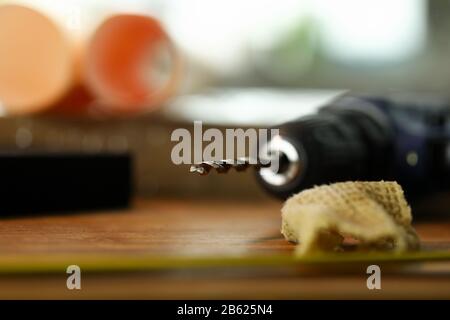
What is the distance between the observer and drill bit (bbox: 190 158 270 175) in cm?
45

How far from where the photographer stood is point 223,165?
1.53ft

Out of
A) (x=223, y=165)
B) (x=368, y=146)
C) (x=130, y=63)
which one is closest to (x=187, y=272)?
(x=223, y=165)

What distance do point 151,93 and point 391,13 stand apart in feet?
1.62

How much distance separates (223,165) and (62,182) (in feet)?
0.69

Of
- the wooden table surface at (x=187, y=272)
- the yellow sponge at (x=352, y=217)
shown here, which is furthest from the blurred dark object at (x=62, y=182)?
the yellow sponge at (x=352, y=217)

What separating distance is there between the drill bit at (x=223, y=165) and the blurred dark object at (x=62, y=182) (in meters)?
0.20

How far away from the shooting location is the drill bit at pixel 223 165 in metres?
0.45

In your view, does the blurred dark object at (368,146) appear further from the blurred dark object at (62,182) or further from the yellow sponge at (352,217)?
the blurred dark object at (62,182)

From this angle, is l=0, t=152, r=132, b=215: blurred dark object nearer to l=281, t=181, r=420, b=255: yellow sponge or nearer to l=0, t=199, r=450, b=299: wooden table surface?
l=0, t=199, r=450, b=299: wooden table surface

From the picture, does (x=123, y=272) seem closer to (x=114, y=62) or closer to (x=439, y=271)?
(x=439, y=271)

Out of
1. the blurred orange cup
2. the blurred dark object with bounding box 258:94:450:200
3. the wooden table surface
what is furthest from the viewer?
the blurred orange cup

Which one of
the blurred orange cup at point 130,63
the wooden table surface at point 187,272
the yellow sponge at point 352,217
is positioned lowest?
the wooden table surface at point 187,272

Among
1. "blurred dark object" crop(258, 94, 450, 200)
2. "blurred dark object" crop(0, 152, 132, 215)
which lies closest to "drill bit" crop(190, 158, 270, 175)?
"blurred dark object" crop(258, 94, 450, 200)

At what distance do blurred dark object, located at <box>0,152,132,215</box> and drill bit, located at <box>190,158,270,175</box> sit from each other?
0.20 meters
